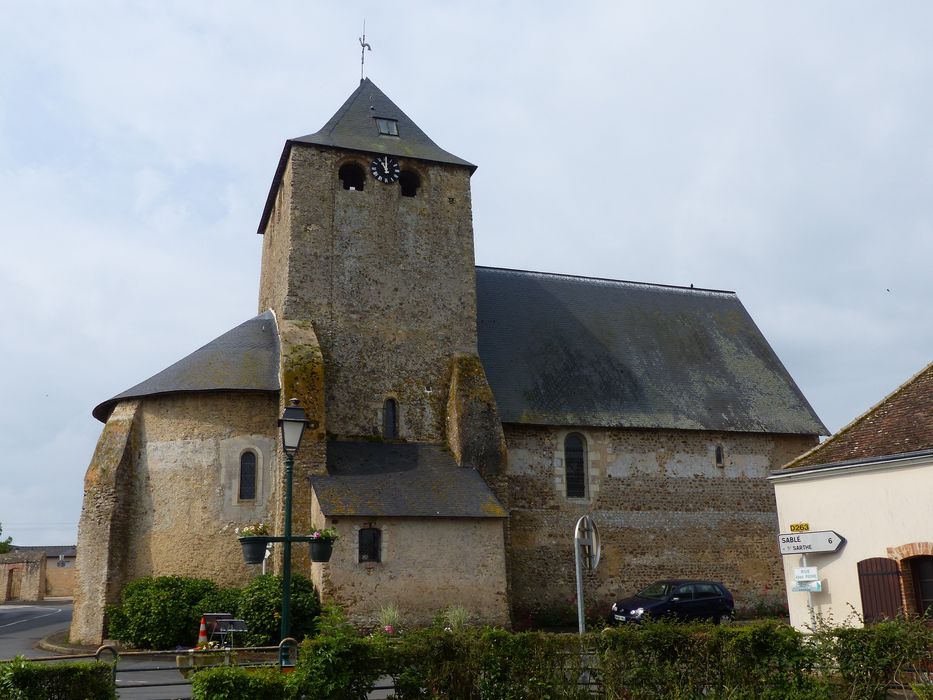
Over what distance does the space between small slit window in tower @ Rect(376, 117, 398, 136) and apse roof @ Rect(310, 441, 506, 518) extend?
9114 mm

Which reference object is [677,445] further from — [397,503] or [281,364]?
[281,364]

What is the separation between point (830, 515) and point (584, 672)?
21.1 ft

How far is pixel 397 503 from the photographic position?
59.8 ft

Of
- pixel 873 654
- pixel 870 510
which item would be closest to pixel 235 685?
pixel 873 654

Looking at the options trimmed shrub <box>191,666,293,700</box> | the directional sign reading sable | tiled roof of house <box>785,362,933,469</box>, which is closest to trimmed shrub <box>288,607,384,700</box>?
trimmed shrub <box>191,666,293,700</box>

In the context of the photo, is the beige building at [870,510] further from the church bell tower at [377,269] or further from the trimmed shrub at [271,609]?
the church bell tower at [377,269]

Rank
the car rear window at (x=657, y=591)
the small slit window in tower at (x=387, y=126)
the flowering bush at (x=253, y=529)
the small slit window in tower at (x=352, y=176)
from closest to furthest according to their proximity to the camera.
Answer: the flowering bush at (x=253, y=529) → the car rear window at (x=657, y=591) → the small slit window in tower at (x=352, y=176) → the small slit window in tower at (x=387, y=126)

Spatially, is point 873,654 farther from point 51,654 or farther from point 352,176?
point 352,176

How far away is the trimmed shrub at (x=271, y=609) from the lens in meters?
16.4

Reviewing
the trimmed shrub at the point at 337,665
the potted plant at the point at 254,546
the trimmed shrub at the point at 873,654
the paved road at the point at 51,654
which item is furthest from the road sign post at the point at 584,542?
the potted plant at the point at 254,546

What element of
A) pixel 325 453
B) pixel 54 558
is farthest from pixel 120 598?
pixel 54 558

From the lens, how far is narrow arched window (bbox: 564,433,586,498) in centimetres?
2230

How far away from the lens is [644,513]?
2258 centimetres

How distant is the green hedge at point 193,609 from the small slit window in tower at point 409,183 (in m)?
10.9
